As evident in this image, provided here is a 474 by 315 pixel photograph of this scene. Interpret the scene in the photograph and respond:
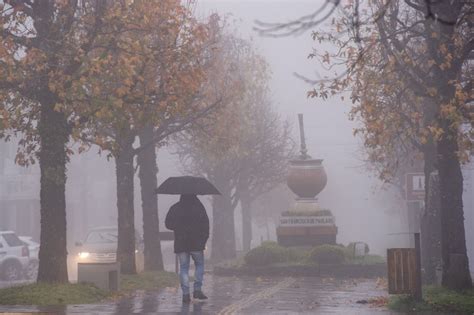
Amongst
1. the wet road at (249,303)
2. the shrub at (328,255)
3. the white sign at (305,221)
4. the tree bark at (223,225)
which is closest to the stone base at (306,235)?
the white sign at (305,221)

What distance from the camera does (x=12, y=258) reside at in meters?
34.7

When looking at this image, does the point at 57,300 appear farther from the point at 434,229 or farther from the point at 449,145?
the point at 434,229

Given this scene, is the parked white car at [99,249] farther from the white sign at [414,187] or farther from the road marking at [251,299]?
the road marking at [251,299]

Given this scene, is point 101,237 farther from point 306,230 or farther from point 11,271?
point 306,230

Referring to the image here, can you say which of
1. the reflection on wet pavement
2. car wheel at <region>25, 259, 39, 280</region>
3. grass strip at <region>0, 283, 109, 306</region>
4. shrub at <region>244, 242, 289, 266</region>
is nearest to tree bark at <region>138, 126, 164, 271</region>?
shrub at <region>244, 242, 289, 266</region>

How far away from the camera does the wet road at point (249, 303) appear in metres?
A: 13.7

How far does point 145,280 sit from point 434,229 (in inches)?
272

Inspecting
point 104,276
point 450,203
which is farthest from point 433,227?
point 104,276

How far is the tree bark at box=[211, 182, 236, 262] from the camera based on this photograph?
4147 cm

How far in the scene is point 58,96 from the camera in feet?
54.5

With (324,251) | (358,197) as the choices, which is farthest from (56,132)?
(358,197)

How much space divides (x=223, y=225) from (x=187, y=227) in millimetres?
26009

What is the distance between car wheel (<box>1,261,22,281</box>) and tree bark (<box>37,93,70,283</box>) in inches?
711

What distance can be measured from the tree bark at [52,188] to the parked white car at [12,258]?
711 inches
